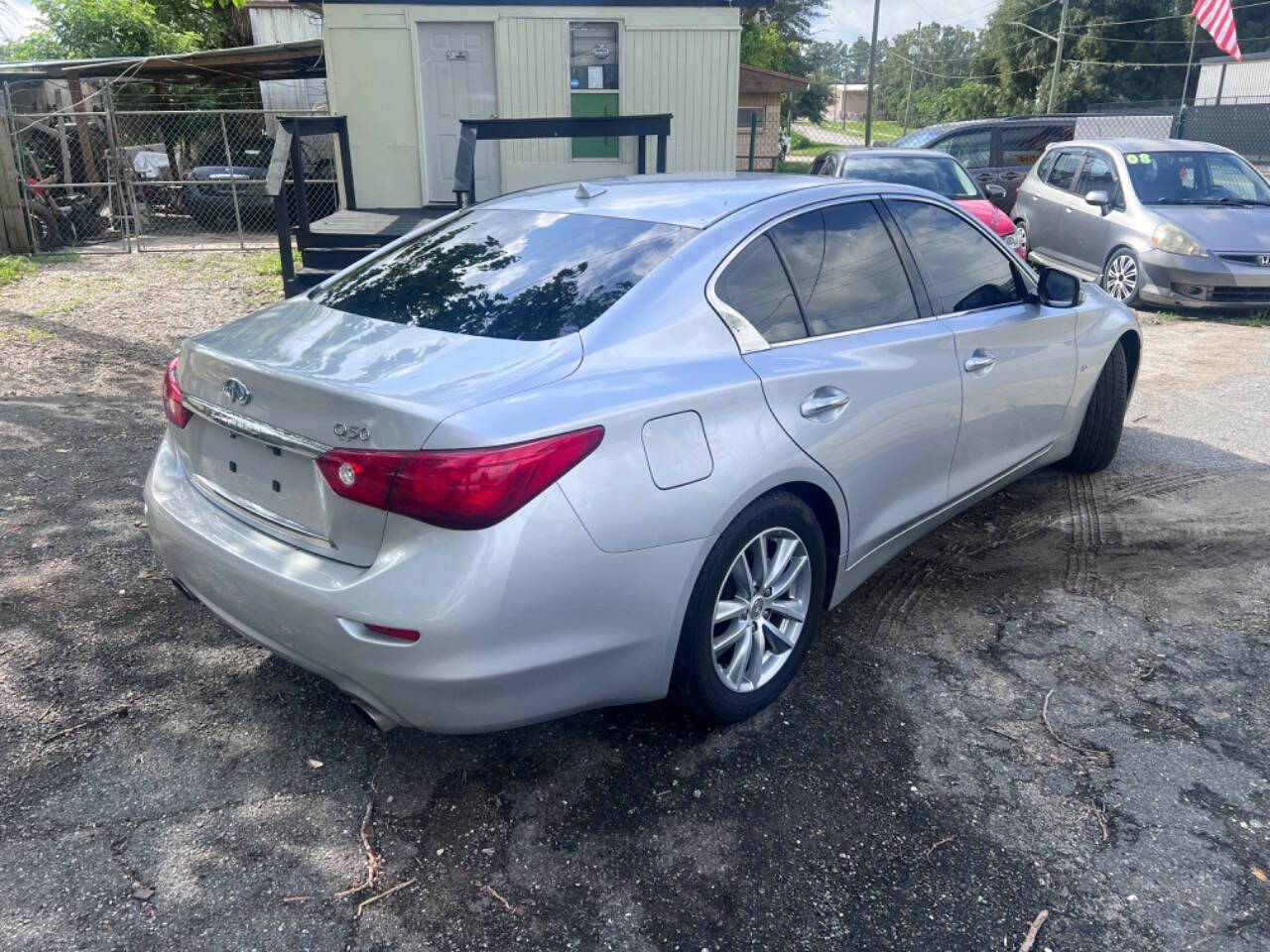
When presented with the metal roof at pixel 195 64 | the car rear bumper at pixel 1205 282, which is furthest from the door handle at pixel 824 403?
the metal roof at pixel 195 64

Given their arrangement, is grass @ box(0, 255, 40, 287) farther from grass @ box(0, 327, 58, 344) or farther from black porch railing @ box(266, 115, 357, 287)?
black porch railing @ box(266, 115, 357, 287)

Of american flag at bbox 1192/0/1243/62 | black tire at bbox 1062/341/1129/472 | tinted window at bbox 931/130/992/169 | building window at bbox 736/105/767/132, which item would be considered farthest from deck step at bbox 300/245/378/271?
building window at bbox 736/105/767/132

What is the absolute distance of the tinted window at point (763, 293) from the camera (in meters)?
3.19

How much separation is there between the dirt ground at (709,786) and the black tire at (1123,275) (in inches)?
254

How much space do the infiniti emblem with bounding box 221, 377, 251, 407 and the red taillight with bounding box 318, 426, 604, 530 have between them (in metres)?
0.51

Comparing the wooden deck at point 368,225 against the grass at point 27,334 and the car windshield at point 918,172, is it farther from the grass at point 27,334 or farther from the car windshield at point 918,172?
the car windshield at point 918,172

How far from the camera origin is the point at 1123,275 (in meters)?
10.5

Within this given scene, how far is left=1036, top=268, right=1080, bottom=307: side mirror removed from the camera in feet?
14.4

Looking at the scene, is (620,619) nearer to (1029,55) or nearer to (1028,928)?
(1028,928)

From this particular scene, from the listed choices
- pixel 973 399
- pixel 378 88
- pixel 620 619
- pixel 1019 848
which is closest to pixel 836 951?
pixel 1019 848

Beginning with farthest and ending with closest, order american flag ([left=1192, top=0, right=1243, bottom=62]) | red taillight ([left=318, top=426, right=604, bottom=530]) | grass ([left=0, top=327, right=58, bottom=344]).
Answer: american flag ([left=1192, top=0, right=1243, bottom=62]), grass ([left=0, top=327, right=58, bottom=344]), red taillight ([left=318, top=426, right=604, bottom=530])

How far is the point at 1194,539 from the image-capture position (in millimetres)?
4727

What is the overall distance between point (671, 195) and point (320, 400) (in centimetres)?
161

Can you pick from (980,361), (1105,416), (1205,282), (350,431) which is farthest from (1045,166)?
(350,431)
